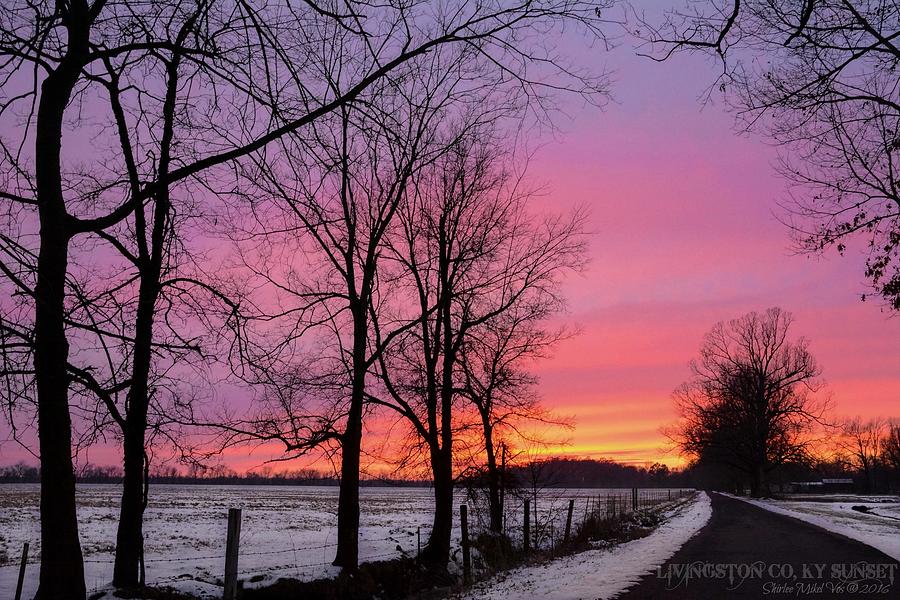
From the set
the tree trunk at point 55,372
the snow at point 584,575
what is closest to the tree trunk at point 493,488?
the snow at point 584,575

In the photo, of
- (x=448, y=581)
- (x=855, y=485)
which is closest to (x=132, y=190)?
(x=448, y=581)

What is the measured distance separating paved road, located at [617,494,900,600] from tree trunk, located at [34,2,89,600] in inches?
271

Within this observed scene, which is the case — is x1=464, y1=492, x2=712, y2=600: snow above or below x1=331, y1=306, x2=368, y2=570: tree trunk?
below

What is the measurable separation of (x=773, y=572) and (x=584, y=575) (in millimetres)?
3088

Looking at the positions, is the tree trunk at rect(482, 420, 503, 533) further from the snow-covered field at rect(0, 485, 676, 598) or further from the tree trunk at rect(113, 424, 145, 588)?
the tree trunk at rect(113, 424, 145, 588)

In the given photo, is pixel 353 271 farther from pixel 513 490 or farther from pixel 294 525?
pixel 294 525

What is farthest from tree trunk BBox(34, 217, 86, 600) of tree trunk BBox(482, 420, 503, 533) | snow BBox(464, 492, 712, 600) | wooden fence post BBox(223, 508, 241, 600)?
tree trunk BBox(482, 420, 503, 533)

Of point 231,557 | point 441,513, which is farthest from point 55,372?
point 441,513

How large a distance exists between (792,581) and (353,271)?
428 inches

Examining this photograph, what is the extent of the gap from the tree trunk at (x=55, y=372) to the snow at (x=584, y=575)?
646 centimetres

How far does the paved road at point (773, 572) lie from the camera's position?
9836mm

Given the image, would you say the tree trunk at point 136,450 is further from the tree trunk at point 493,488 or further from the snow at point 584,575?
the tree trunk at point 493,488

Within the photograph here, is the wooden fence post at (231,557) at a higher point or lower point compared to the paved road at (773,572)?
higher

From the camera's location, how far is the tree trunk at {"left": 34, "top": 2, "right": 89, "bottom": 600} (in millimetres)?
6156
